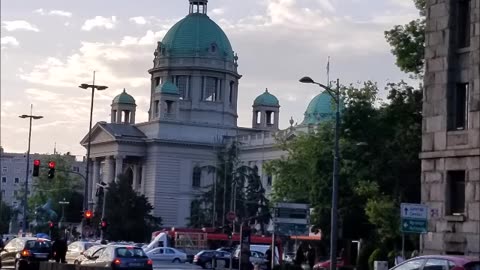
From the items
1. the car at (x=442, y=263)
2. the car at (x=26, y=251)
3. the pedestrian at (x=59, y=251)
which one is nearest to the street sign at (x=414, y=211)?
the car at (x=442, y=263)

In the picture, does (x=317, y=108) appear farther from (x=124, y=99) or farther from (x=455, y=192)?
(x=455, y=192)

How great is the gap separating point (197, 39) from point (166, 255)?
8120 cm

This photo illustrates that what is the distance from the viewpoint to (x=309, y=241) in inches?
3920

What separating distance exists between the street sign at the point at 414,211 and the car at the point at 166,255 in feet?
184

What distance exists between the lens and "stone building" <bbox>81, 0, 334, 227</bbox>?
161m

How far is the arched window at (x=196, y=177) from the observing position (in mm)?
163375

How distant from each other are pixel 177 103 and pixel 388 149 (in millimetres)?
99802

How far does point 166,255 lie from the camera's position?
298ft

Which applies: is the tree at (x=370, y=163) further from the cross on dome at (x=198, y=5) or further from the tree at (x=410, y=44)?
the cross on dome at (x=198, y=5)

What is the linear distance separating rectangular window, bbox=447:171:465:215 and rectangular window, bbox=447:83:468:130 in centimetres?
161

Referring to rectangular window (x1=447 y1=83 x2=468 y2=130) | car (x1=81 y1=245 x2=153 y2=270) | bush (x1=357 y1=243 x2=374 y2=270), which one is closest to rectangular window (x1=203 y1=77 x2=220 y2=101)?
bush (x1=357 y1=243 x2=374 y2=270)

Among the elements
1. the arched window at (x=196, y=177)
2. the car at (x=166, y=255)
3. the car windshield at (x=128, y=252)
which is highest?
the arched window at (x=196, y=177)

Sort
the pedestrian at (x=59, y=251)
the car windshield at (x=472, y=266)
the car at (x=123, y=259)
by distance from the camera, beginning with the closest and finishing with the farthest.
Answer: the car windshield at (x=472, y=266), the car at (x=123, y=259), the pedestrian at (x=59, y=251)

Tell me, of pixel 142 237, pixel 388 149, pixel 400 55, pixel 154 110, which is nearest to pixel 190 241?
pixel 142 237
